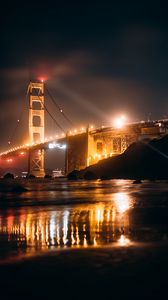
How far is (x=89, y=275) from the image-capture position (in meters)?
5.57

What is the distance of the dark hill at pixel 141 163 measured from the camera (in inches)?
2677

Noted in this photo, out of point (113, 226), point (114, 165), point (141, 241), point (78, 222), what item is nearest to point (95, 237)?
point (141, 241)

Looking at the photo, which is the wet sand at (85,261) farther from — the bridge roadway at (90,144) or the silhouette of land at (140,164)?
the bridge roadway at (90,144)

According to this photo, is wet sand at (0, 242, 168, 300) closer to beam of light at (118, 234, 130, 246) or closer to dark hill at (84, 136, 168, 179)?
beam of light at (118, 234, 130, 246)

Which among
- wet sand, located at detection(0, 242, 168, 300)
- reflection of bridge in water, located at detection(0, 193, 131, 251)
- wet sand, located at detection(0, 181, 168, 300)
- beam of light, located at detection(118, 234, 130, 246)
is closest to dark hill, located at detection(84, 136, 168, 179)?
reflection of bridge in water, located at detection(0, 193, 131, 251)

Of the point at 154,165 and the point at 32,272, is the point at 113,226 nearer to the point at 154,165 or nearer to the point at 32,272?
the point at 32,272

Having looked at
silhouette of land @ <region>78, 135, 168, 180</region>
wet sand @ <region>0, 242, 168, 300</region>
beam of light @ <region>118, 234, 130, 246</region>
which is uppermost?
silhouette of land @ <region>78, 135, 168, 180</region>

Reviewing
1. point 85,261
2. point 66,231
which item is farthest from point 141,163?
point 85,261

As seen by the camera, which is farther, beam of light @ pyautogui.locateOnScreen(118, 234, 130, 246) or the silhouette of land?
the silhouette of land

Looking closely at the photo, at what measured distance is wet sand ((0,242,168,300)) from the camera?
4.87m

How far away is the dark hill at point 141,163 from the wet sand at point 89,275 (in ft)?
191

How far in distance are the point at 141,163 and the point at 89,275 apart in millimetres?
67342

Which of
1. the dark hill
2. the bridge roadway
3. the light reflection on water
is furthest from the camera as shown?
the bridge roadway

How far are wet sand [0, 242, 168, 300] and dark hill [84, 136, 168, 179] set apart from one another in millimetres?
58094
